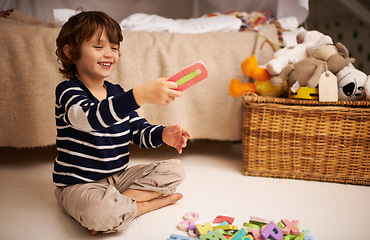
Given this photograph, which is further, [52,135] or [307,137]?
[52,135]

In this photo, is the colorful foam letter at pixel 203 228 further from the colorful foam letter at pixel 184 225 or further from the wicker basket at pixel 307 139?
the wicker basket at pixel 307 139

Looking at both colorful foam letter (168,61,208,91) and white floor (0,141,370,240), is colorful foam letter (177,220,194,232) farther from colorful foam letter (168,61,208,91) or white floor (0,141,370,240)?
colorful foam letter (168,61,208,91)

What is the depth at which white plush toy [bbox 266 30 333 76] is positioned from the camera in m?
1.11

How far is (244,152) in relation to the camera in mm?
1175

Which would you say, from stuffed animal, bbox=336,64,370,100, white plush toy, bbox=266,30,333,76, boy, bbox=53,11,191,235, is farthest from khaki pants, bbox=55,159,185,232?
stuffed animal, bbox=336,64,370,100

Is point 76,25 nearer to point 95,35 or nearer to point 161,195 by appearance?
point 95,35

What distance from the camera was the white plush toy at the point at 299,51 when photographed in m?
1.11

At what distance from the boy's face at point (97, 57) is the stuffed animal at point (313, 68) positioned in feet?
1.80

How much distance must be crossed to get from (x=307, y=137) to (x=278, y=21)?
659mm

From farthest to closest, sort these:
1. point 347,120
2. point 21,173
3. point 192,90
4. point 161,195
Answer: point 192,90
point 21,173
point 347,120
point 161,195

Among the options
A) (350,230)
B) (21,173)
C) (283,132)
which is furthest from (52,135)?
(350,230)

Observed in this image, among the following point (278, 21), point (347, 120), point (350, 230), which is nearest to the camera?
point (350, 230)

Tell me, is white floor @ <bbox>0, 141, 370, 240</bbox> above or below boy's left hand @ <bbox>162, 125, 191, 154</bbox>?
below

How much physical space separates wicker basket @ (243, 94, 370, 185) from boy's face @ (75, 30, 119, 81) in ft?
1.59
